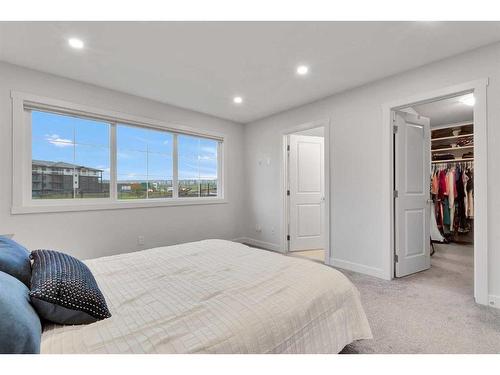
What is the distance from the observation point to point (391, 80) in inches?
115

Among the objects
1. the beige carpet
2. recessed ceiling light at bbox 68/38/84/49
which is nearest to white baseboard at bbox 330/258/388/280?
the beige carpet

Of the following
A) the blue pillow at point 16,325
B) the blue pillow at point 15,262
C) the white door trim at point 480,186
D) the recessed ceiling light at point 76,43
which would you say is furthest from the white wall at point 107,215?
the white door trim at point 480,186

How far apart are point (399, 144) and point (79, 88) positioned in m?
3.91

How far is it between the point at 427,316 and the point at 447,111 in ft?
11.7

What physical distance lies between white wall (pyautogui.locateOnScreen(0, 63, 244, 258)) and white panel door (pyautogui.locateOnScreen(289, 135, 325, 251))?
1128 millimetres

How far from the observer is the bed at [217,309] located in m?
0.94

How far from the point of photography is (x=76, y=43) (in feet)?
7.31

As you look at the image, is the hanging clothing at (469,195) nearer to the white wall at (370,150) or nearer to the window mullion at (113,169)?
the white wall at (370,150)

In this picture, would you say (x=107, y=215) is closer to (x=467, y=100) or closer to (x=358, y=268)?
(x=358, y=268)

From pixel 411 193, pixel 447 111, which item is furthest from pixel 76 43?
pixel 447 111

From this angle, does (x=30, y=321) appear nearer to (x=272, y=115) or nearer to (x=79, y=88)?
(x=79, y=88)

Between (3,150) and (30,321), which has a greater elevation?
(3,150)
